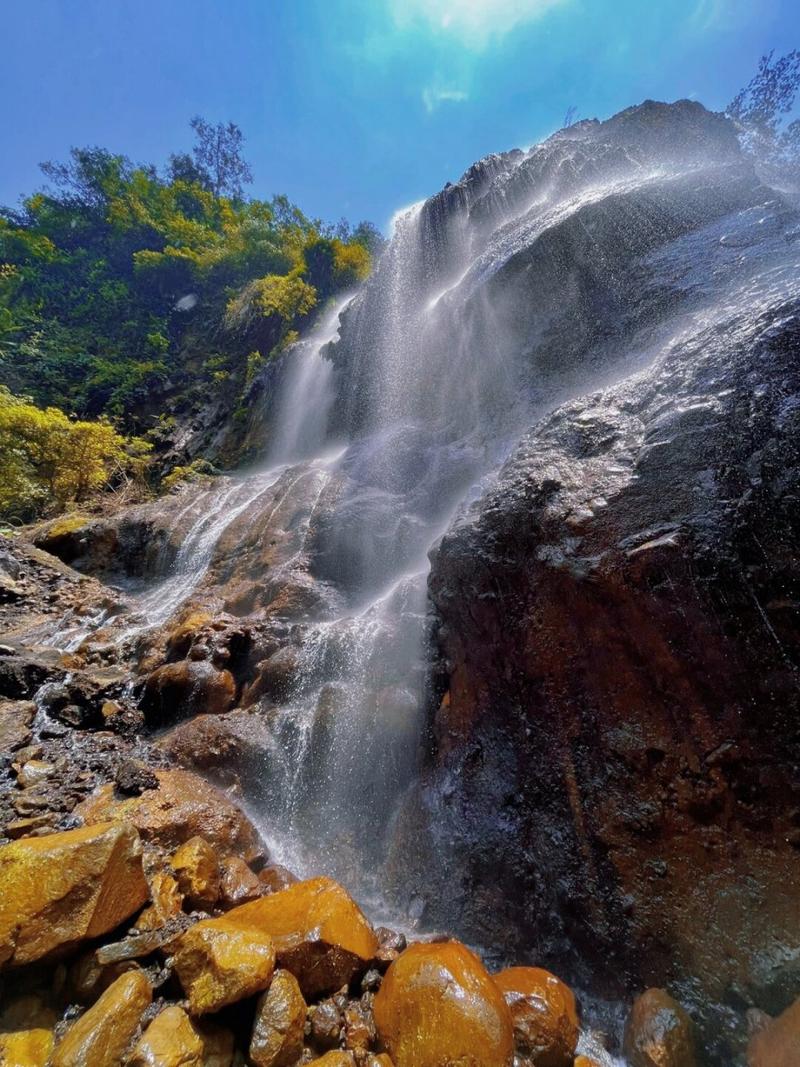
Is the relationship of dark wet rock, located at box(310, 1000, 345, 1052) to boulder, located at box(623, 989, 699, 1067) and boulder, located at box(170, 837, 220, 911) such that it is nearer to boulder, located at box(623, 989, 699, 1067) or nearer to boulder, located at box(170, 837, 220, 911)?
boulder, located at box(170, 837, 220, 911)

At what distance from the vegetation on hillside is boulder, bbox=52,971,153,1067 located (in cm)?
1936

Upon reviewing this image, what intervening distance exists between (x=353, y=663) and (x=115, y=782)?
3.03m

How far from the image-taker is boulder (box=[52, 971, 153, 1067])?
6.64ft

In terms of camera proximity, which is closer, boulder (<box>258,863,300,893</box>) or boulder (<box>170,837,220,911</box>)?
boulder (<box>170,837,220,911</box>)

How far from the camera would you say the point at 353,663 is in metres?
6.26

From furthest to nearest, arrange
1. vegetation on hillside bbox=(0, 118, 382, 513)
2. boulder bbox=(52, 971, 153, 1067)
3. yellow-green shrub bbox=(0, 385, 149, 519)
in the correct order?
vegetation on hillside bbox=(0, 118, 382, 513)
yellow-green shrub bbox=(0, 385, 149, 519)
boulder bbox=(52, 971, 153, 1067)

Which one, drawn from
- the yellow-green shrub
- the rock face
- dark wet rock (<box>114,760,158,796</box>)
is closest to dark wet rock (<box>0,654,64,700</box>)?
dark wet rock (<box>114,760,158,796</box>)

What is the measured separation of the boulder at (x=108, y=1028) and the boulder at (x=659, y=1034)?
2.98 meters

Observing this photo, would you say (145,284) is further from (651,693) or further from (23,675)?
(651,693)

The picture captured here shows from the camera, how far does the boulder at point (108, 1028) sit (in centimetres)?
202

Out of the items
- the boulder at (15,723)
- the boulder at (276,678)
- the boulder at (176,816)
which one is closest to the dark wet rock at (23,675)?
the boulder at (15,723)

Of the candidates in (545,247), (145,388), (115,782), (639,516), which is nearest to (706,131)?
(545,247)

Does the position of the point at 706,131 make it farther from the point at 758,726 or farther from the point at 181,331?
the point at 181,331

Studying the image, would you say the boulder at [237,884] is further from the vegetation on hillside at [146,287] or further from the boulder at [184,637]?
the vegetation on hillside at [146,287]
